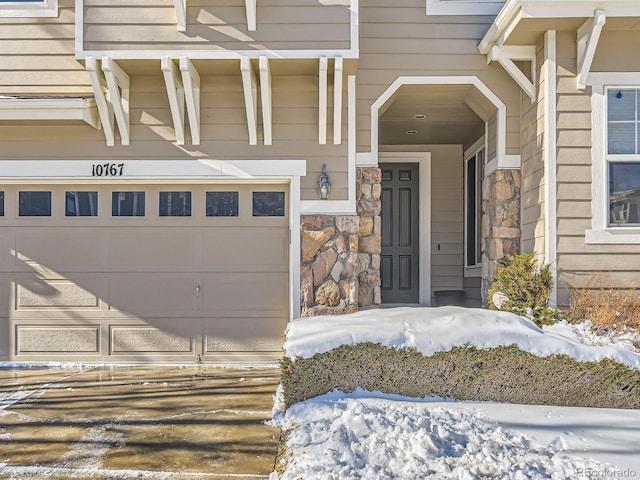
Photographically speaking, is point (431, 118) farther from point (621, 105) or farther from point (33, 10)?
point (33, 10)

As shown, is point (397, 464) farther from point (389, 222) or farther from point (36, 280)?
point (389, 222)

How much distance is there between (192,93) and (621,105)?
14.3ft

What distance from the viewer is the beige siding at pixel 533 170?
579 centimetres

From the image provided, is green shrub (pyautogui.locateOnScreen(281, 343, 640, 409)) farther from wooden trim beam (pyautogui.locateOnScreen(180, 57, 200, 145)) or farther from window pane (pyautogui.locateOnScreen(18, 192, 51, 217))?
window pane (pyautogui.locateOnScreen(18, 192, 51, 217))

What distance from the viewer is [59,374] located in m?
6.14

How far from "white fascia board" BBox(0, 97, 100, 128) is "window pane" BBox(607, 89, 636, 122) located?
5370mm

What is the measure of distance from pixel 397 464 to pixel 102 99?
15.9 ft

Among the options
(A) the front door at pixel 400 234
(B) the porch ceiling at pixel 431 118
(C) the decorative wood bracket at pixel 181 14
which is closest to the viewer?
(C) the decorative wood bracket at pixel 181 14

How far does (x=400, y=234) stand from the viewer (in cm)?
858

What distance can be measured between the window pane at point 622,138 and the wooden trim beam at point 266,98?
347 cm

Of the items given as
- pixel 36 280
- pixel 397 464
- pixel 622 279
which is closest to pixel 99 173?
pixel 36 280

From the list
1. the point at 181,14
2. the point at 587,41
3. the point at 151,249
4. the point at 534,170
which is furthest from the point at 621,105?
the point at 151,249

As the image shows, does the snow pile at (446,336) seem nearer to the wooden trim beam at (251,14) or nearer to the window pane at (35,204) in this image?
the wooden trim beam at (251,14)

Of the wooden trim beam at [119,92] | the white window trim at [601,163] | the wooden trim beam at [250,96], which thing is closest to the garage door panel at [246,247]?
the wooden trim beam at [250,96]
